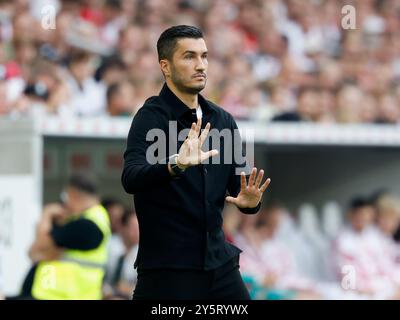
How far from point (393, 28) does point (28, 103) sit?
7307 millimetres

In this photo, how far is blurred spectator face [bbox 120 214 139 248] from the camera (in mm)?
9977

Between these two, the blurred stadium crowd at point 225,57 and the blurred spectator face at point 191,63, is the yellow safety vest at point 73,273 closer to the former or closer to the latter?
the blurred stadium crowd at point 225,57

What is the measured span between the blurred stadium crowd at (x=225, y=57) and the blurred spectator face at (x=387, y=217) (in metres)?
0.90

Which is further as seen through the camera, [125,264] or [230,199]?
[125,264]

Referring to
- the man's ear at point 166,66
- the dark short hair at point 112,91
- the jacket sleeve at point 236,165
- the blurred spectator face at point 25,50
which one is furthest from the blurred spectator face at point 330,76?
the man's ear at point 166,66

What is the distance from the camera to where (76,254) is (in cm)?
798

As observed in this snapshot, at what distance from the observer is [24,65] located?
1030 cm

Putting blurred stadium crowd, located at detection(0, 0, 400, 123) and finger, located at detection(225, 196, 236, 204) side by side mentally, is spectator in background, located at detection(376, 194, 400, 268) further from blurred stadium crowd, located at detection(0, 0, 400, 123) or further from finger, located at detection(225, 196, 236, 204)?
finger, located at detection(225, 196, 236, 204)

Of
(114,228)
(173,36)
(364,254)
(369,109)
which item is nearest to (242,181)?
(173,36)

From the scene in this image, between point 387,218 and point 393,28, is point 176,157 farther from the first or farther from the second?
point 393,28

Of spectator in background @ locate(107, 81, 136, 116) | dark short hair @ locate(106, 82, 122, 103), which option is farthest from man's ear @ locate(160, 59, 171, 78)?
dark short hair @ locate(106, 82, 122, 103)

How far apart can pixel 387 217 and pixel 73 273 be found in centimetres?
475

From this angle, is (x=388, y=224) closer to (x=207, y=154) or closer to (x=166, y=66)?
(x=166, y=66)

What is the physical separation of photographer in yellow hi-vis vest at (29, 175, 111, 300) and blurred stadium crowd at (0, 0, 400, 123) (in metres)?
1.41
